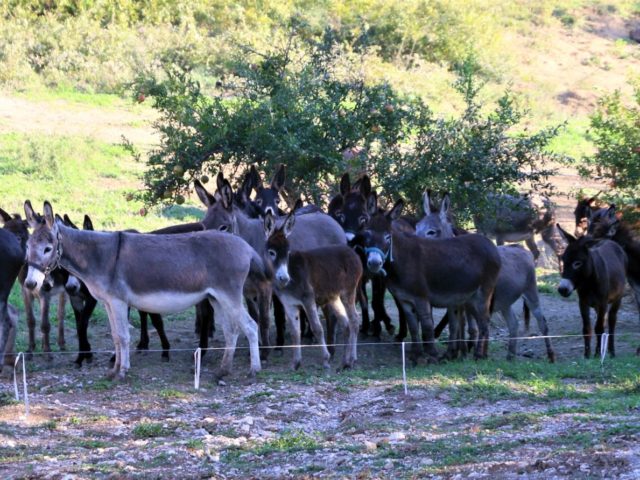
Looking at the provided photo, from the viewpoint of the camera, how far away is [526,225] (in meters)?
20.8

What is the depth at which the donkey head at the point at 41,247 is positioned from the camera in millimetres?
10711

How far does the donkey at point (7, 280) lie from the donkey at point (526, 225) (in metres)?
8.90

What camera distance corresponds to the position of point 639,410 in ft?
30.5

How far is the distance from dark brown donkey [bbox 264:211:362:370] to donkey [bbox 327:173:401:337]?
2.51 feet

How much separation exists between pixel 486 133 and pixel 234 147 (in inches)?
146

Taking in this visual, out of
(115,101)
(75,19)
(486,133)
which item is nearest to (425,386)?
(486,133)

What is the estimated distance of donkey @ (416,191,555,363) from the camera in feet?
45.8

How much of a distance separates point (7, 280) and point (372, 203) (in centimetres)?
447

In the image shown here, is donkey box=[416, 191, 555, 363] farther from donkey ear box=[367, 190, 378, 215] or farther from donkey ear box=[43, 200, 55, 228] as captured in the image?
donkey ear box=[43, 200, 55, 228]

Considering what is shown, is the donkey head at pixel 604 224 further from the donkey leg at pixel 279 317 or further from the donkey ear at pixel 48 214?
the donkey ear at pixel 48 214

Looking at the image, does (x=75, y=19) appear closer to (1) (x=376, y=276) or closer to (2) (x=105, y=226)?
(2) (x=105, y=226)

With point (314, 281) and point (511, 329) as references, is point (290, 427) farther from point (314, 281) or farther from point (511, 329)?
point (511, 329)

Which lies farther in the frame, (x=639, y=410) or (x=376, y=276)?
(x=376, y=276)

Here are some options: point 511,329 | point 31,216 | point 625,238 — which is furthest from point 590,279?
point 31,216
